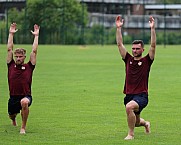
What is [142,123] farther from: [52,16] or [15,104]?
[52,16]

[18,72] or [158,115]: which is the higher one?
[18,72]

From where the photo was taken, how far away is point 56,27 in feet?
233

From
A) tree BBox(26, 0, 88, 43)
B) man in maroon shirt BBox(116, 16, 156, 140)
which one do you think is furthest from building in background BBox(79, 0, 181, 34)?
man in maroon shirt BBox(116, 16, 156, 140)

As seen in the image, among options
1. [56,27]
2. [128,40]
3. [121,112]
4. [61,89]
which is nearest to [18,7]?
[56,27]

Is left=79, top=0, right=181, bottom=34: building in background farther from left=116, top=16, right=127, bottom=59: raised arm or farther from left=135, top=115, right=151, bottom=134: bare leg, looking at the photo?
left=116, top=16, right=127, bottom=59: raised arm

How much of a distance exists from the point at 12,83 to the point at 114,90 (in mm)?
9533

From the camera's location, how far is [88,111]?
54.1 feet

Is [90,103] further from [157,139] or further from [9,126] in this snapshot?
[157,139]

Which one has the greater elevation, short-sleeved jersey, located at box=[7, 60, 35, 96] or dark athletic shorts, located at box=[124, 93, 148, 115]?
short-sleeved jersey, located at box=[7, 60, 35, 96]

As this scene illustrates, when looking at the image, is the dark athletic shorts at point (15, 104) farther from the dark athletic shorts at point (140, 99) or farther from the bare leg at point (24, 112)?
the dark athletic shorts at point (140, 99)

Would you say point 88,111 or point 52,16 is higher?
point 52,16

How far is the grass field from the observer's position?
478 inches

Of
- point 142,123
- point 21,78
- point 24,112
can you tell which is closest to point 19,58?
point 21,78

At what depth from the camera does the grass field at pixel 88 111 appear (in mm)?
12141
